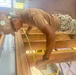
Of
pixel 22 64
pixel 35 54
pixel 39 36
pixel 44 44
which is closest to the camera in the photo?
pixel 22 64

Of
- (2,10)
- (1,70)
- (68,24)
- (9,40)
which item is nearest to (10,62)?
(1,70)

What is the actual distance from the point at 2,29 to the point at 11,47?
370 mm

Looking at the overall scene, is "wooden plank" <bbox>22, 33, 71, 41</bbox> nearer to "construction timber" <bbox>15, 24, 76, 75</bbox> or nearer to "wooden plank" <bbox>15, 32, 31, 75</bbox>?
"construction timber" <bbox>15, 24, 76, 75</bbox>

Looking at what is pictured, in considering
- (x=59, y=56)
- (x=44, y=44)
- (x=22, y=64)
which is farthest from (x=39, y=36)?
(x=22, y=64)

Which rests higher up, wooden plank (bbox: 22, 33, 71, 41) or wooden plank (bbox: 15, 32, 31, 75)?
wooden plank (bbox: 15, 32, 31, 75)

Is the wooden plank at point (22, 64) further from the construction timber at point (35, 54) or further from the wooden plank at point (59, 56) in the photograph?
the wooden plank at point (59, 56)

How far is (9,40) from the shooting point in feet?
6.43

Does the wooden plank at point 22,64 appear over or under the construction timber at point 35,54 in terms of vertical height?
over

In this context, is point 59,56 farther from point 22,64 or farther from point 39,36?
point 39,36

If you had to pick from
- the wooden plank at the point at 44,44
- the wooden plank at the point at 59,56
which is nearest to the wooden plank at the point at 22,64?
the wooden plank at the point at 59,56

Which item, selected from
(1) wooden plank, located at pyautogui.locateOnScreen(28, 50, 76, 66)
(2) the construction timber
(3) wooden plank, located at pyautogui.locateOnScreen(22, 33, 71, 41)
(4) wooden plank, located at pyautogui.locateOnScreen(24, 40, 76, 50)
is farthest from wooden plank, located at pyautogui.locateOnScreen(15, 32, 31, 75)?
(3) wooden plank, located at pyautogui.locateOnScreen(22, 33, 71, 41)

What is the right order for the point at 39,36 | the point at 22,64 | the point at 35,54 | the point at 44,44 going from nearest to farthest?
the point at 22,64, the point at 35,54, the point at 44,44, the point at 39,36

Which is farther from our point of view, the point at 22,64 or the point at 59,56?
the point at 59,56

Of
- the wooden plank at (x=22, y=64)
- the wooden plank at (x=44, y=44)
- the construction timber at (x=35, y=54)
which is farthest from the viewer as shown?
the wooden plank at (x=44, y=44)
